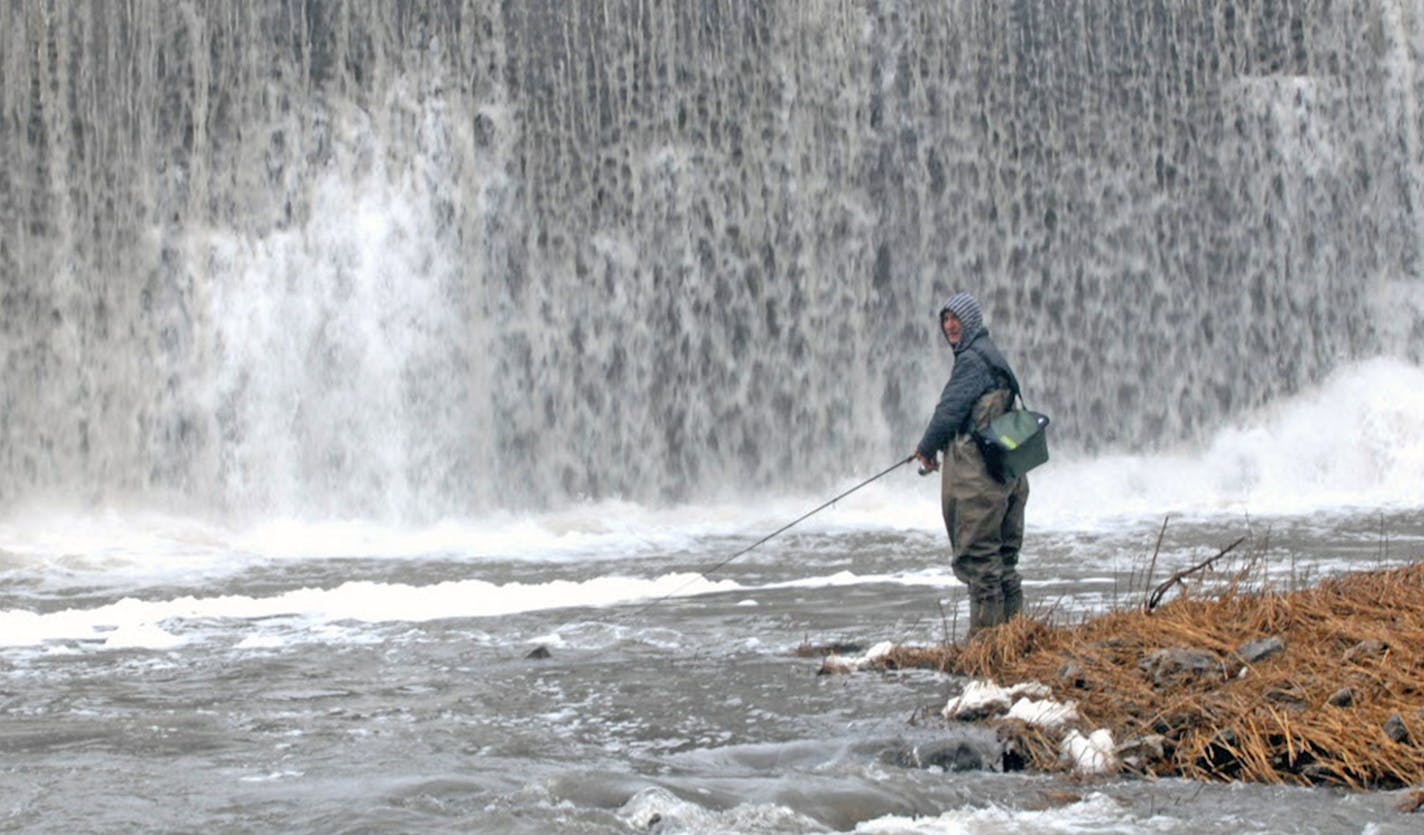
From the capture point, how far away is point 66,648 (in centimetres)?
959

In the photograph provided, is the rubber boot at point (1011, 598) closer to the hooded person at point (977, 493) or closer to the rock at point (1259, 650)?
the hooded person at point (977, 493)

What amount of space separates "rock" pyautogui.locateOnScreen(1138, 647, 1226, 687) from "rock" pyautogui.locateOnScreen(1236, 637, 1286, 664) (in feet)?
0.28

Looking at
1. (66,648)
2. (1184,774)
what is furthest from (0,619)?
(1184,774)

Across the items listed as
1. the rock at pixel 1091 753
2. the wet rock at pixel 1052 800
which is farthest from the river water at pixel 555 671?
the rock at pixel 1091 753

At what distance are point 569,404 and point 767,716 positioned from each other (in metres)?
11.8

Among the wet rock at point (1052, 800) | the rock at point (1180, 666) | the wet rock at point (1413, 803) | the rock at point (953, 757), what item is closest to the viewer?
the wet rock at point (1413, 803)

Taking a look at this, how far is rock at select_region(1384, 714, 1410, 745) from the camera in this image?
5.51 metres

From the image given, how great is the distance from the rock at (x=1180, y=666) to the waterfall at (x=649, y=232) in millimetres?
12016

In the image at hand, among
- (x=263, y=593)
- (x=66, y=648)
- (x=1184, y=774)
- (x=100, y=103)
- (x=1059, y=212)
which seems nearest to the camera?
(x=1184, y=774)

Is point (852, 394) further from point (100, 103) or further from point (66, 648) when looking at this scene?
point (66, 648)

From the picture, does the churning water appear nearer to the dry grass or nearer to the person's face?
the person's face

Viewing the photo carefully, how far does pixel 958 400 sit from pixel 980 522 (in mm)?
483

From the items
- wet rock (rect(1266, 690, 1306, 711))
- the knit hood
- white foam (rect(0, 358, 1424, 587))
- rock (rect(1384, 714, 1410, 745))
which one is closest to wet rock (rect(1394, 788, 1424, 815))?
rock (rect(1384, 714, 1410, 745))

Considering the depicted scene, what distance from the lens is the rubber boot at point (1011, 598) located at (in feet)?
26.3
